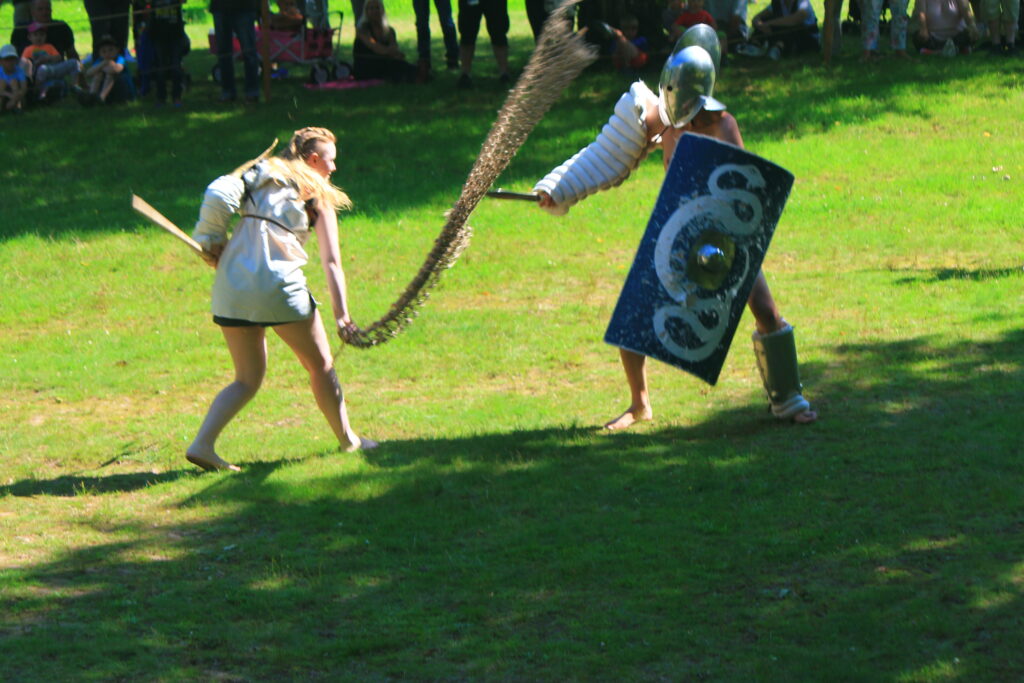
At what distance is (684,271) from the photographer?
616cm

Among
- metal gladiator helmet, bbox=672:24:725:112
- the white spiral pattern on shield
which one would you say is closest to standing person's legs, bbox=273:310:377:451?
the white spiral pattern on shield

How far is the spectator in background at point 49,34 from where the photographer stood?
17.0 m

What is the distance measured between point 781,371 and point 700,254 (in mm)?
852

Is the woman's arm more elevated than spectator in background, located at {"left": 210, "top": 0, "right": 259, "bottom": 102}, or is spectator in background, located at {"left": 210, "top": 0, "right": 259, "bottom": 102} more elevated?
spectator in background, located at {"left": 210, "top": 0, "right": 259, "bottom": 102}

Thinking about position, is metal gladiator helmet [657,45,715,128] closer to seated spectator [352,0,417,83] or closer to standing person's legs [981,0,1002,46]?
seated spectator [352,0,417,83]

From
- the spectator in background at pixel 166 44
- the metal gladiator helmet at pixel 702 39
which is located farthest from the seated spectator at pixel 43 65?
the metal gladiator helmet at pixel 702 39

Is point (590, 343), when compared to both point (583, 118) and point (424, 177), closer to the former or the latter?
point (424, 177)

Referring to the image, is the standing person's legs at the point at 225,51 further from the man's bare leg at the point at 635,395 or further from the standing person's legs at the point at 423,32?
the man's bare leg at the point at 635,395

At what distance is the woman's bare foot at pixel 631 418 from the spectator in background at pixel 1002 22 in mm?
11963

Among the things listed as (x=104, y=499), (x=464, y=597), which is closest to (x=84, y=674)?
(x=464, y=597)

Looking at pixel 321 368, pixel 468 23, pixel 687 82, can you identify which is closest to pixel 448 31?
pixel 468 23

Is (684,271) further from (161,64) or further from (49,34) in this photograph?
(49,34)

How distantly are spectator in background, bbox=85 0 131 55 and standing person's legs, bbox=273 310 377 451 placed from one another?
39.6ft

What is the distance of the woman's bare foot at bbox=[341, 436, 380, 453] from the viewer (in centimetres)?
662
